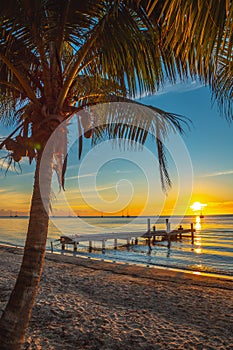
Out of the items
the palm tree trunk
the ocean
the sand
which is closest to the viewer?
the palm tree trunk

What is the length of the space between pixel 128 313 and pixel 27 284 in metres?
4.07

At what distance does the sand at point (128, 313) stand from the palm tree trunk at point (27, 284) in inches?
56.5

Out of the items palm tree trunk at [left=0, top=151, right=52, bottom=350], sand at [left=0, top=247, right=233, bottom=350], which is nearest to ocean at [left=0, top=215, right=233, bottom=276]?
sand at [left=0, top=247, right=233, bottom=350]

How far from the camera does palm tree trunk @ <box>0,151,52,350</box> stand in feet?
8.61

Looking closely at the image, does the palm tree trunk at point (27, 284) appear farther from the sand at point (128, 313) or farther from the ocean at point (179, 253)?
the ocean at point (179, 253)

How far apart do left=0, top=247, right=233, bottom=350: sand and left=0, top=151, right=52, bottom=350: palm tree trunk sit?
143cm

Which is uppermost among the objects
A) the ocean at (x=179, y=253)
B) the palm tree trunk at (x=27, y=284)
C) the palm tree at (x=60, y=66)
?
the palm tree at (x=60, y=66)

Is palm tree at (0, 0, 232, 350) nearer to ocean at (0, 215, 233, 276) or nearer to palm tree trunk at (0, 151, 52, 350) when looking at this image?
palm tree trunk at (0, 151, 52, 350)

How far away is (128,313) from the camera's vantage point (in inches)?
237

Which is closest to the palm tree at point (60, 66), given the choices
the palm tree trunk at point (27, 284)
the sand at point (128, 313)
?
the palm tree trunk at point (27, 284)

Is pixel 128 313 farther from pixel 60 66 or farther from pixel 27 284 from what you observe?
→ pixel 60 66

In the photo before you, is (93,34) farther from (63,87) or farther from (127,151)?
(127,151)

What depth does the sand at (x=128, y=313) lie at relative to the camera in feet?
14.2

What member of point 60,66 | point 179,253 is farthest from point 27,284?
point 179,253
